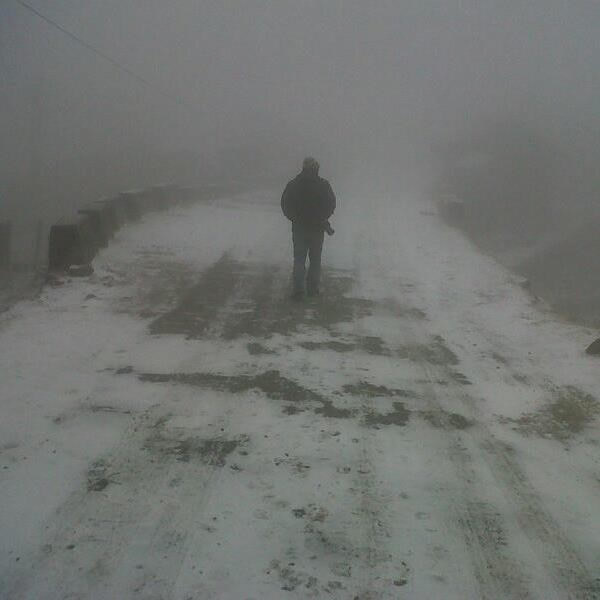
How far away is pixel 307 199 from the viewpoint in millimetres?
7617

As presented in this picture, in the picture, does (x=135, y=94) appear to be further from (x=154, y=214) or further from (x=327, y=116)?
(x=154, y=214)

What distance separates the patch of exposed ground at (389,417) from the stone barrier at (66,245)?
202 inches

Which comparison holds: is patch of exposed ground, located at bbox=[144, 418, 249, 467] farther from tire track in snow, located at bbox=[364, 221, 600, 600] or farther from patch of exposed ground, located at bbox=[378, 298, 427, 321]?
Answer: patch of exposed ground, located at bbox=[378, 298, 427, 321]

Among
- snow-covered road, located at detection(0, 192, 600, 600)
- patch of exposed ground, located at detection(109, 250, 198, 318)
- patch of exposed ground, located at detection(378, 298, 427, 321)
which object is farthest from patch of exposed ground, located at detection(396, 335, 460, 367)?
patch of exposed ground, located at detection(109, 250, 198, 318)

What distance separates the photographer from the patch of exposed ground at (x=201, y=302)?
20.7 feet

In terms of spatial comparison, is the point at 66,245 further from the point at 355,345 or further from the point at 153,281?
the point at 355,345

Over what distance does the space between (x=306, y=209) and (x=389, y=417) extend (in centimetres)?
383

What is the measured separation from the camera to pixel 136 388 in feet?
15.6

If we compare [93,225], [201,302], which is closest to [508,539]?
[201,302]

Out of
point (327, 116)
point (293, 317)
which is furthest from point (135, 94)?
point (293, 317)

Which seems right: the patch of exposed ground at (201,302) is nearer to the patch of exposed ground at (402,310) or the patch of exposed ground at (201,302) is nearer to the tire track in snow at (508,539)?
the patch of exposed ground at (402,310)

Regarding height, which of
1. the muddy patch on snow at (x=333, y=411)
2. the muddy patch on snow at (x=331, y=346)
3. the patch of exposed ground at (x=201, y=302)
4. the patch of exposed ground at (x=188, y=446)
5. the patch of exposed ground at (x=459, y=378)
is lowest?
the patch of exposed ground at (x=188, y=446)

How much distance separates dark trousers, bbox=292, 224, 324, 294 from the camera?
7656mm

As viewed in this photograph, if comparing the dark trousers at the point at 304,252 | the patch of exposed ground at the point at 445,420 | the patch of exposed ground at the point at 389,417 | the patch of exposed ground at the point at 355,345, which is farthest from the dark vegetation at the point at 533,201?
the patch of exposed ground at the point at 389,417
